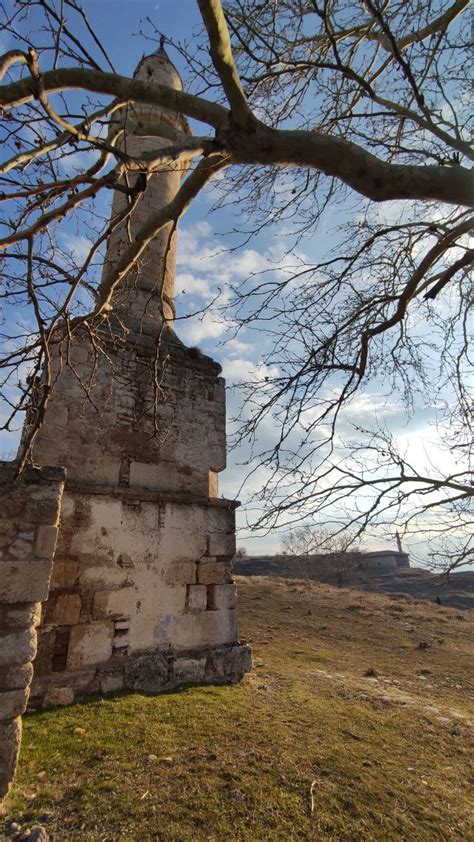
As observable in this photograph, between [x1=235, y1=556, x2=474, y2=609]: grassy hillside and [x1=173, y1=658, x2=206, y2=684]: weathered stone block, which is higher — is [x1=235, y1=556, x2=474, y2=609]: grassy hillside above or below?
below

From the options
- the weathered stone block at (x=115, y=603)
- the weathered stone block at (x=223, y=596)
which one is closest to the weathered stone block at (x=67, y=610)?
the weathered stone block at (x=115, y=603)

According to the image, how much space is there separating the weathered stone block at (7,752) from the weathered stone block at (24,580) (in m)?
0.82

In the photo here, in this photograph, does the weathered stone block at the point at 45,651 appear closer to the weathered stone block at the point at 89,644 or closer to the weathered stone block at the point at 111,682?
the weathered stone block at the point at 89,644

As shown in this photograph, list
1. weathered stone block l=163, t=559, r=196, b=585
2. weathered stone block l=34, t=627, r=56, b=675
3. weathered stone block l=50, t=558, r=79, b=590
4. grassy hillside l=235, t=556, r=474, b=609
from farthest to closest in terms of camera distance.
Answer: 1. grassy hillside l=235, t=556, r=474, b=609
2. weathered stone block l=163, t=559, r=196, b=585
3. weathered stone block l=50, t=558, r=79, b=590
4. weathered stone block l=34, t=627, r=56, b=675

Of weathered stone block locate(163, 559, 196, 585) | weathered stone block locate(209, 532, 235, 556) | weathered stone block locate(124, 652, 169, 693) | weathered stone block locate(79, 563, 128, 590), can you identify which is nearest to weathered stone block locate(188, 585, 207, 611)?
weathered stone block locate(163, 559, 196, 585)

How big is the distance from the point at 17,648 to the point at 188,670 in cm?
328

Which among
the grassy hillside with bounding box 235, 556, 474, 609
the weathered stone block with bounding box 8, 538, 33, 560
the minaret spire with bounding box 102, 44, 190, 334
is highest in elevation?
the minaret spire with bounding box 102, 44, 190, 334

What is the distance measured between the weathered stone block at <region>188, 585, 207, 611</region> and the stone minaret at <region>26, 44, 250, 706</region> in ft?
0.05

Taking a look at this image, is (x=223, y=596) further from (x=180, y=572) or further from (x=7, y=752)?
(x=7, y=752)

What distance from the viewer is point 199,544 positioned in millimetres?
6453

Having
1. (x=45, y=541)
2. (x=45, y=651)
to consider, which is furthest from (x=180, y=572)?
(x=45, y=541)

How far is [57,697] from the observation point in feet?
15.6

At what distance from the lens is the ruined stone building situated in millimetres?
5176

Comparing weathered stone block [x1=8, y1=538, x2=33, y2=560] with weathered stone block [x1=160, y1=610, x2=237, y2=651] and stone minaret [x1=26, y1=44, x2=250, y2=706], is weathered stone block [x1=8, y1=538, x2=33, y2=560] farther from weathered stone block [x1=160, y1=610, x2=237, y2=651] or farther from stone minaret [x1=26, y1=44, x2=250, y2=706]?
weathered stone block [x1=160, y1=610, x2=237, y2=651]
